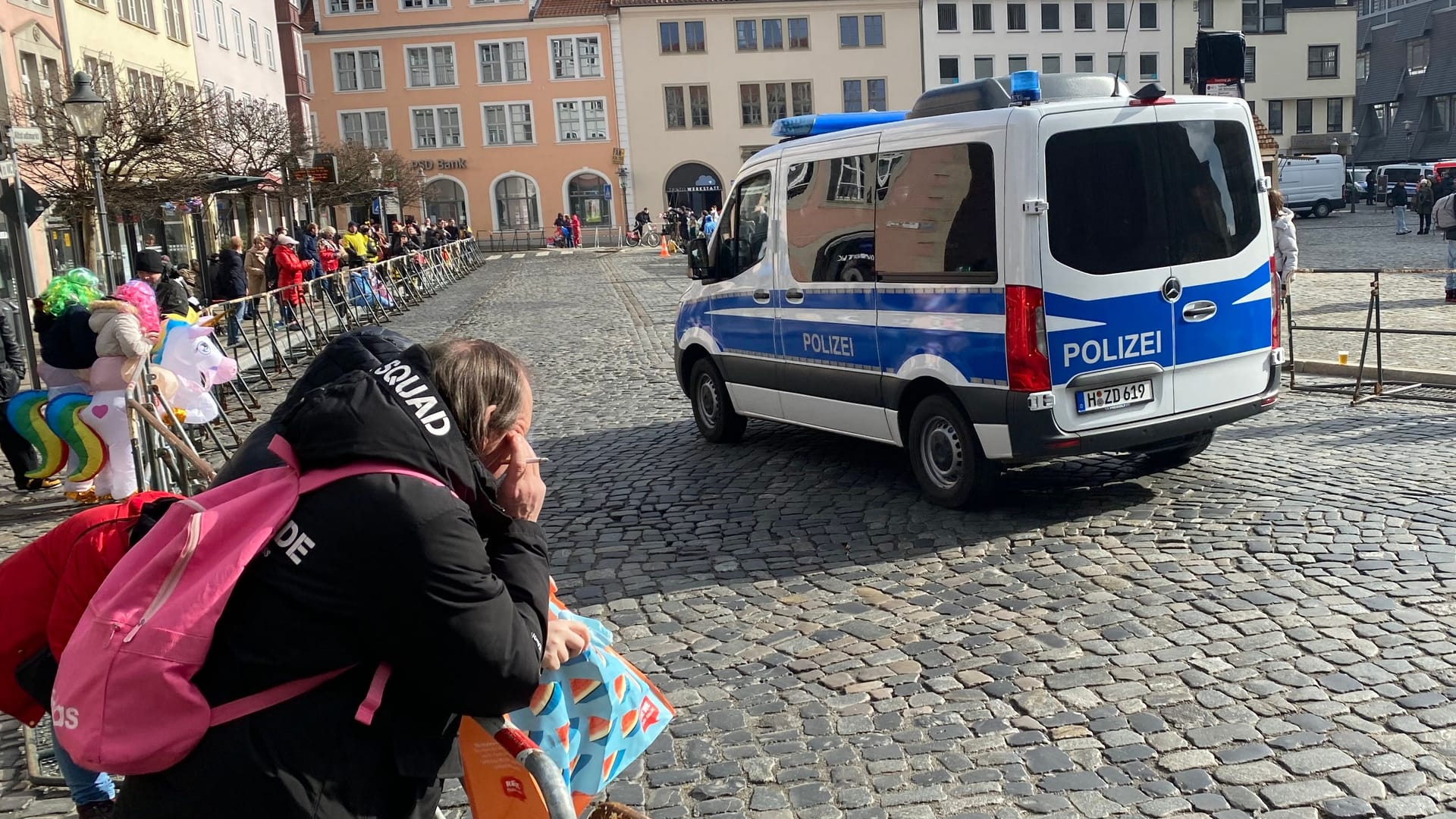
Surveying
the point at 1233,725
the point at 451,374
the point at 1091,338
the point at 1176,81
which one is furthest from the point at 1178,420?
the point at 1176,81

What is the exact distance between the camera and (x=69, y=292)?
9023mm

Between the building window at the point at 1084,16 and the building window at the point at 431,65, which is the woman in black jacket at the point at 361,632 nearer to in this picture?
the building window at the point at 431,65

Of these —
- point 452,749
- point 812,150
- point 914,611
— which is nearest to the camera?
point 452,749

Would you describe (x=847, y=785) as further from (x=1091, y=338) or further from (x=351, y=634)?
(x=1091, y=338)

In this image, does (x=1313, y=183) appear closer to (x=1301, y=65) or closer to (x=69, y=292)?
(x=1301, y=65)

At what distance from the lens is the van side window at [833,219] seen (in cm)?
798

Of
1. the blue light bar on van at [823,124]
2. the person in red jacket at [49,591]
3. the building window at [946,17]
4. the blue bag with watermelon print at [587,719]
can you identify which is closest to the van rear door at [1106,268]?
the blue light bar on van at [823,124]

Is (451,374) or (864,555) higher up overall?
(451,374)

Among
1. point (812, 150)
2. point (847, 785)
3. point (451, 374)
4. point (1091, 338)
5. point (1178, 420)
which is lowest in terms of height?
point (847, 785)

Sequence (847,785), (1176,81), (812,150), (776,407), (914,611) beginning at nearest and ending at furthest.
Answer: (847,785), (914,611), (812,150), (776,407), (1176,81)

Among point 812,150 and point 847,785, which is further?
point 812,150

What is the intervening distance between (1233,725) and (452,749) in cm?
297

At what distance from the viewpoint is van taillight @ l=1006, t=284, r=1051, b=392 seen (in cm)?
689

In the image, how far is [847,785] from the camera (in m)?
4.23
